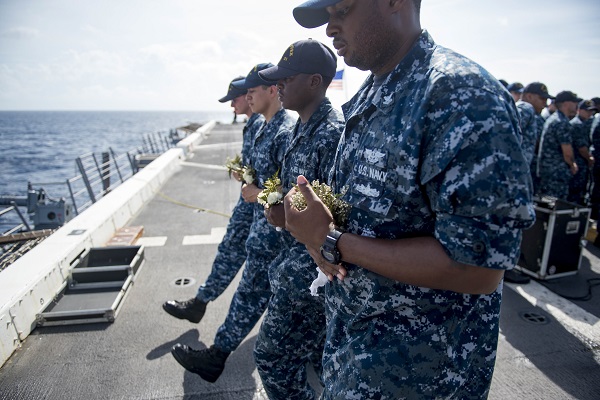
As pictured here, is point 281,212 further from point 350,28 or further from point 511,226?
point 511,226

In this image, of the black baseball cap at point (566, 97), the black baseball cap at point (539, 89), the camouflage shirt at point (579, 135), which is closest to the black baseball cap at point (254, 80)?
the black baseball cap at point (539, 89)

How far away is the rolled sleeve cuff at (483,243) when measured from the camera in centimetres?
112

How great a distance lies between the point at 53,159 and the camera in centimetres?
4847

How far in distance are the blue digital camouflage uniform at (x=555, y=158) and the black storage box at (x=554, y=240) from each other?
1.65 m

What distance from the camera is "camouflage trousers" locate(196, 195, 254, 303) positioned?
3920 millimetres

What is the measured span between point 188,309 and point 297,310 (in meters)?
1.79

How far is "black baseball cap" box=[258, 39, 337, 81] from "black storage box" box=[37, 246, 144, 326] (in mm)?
2891

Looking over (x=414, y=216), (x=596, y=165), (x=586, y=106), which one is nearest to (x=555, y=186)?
(x=596, y=165)

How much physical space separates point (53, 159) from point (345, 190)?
184 ft

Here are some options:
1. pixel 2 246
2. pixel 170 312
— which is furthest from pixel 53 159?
pixel 170 312

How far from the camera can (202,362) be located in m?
3.10

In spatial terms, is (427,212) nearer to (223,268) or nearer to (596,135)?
(223,268)

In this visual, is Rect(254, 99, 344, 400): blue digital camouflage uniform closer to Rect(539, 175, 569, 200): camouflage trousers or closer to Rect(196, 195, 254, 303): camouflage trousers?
Rect(196, 195, 254, 303): camouflage trousers

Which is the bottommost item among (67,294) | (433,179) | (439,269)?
(67,294)
